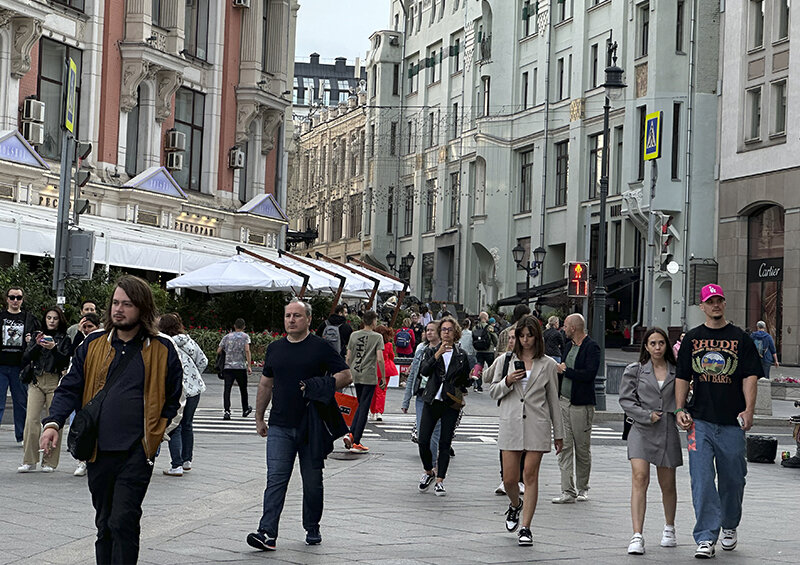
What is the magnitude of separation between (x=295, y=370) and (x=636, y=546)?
266 centimetres

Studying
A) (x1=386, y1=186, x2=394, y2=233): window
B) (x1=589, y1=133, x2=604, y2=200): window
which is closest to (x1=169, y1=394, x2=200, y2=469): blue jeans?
(x1=589, y1=133, x2=604, y2=200): window

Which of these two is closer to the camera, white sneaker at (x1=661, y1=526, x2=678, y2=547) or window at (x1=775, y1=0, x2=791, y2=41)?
white sneaker at (x1=661, y1=526, x2=678, y2=547)

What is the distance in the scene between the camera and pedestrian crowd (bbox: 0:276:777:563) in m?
7.20

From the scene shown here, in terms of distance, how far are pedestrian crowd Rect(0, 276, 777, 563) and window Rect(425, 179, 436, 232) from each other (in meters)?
51.9

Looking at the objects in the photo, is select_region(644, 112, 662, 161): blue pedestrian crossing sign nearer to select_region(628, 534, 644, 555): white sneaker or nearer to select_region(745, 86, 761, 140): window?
select_region(745, 86, 761, 140): window

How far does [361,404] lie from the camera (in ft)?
59.3

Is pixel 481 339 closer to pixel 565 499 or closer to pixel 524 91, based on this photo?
pixel 565 499

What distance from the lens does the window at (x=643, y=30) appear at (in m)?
Answer: 50.0

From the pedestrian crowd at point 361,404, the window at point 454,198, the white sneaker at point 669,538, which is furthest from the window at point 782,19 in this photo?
the white sneaker at point 669,538

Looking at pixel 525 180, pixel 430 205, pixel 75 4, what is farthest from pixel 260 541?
pixel 430 205

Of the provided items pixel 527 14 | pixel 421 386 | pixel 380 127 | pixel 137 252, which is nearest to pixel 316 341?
pixel 421 386

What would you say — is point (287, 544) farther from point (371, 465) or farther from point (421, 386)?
point (371, 465)

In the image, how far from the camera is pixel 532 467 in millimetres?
10461

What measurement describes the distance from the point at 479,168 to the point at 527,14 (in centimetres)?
729
